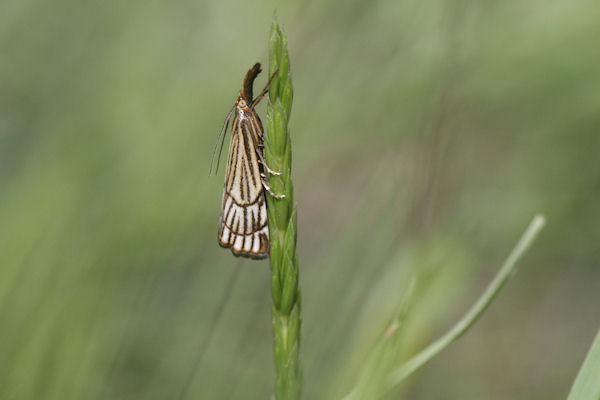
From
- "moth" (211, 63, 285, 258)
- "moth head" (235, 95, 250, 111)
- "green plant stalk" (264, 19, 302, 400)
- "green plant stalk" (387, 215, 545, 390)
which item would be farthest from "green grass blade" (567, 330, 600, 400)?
"moth head" (235, 95, 250, 111)

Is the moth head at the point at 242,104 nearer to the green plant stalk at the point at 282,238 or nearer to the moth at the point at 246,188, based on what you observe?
the moth at the point at 246,188

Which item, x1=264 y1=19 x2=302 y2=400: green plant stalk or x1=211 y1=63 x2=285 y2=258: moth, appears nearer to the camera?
x1=264 y1=19 x2=302 y2=400: green plant stalk

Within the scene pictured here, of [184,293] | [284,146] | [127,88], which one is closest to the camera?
[284,146]

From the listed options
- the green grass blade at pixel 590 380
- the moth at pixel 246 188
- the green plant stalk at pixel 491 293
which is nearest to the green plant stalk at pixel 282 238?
the green plant stalk at pixel 491 293

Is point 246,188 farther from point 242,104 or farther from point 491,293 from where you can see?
point 491,293

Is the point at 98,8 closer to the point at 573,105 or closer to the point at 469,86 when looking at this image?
the point at 469,86

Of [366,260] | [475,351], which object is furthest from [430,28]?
[475,351]

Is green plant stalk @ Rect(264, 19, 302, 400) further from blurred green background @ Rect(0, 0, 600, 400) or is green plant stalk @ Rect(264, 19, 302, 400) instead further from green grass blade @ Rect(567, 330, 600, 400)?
green grass blade @ Rect(567, 330, 600, 400)

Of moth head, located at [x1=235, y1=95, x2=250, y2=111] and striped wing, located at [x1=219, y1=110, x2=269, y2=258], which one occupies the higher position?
moth head, located at [x1=235, y1=95, x2=250, y2=111]
